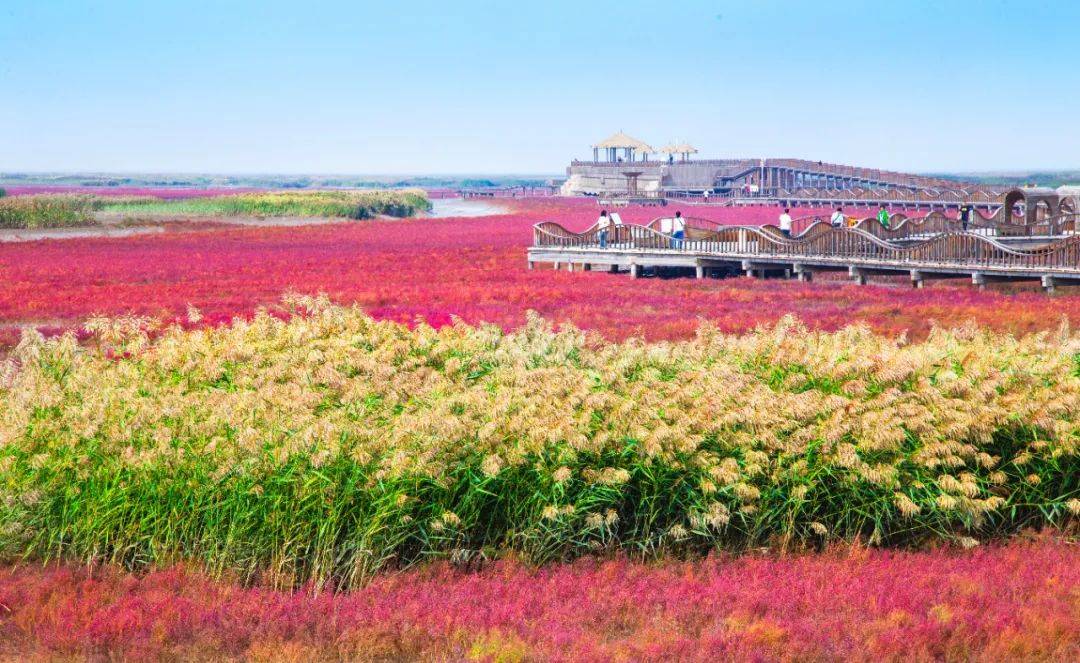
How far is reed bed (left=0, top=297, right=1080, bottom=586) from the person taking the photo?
9594 millimetres

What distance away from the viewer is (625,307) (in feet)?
95.0

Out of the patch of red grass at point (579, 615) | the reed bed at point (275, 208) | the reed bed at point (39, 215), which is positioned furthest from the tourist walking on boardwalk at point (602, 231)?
the reed bed at point (275, 208)

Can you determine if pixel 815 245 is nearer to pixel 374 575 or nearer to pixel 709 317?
pixel 709 317

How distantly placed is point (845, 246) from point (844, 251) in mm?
138

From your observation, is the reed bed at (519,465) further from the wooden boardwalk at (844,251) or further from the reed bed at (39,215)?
the reed bed at (39,215)

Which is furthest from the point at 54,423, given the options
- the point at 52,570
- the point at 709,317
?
the point at 709,317

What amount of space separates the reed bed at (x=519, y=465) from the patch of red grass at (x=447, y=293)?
835 centimetres

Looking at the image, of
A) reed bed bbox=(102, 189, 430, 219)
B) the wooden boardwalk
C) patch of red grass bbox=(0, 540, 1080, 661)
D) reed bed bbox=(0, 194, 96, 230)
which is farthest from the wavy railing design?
reed bed bbox=(102, 189, 430, 219)

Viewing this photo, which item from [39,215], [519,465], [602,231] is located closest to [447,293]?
[602,231]

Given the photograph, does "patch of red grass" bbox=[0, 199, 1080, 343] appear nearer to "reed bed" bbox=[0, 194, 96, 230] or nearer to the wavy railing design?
the wavy railing design

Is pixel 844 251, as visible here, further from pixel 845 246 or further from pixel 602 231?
pixel 602 231

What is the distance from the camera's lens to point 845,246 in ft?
117

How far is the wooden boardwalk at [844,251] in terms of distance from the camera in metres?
31.7

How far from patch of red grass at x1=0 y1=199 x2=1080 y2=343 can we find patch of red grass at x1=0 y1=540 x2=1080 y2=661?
1051cm
